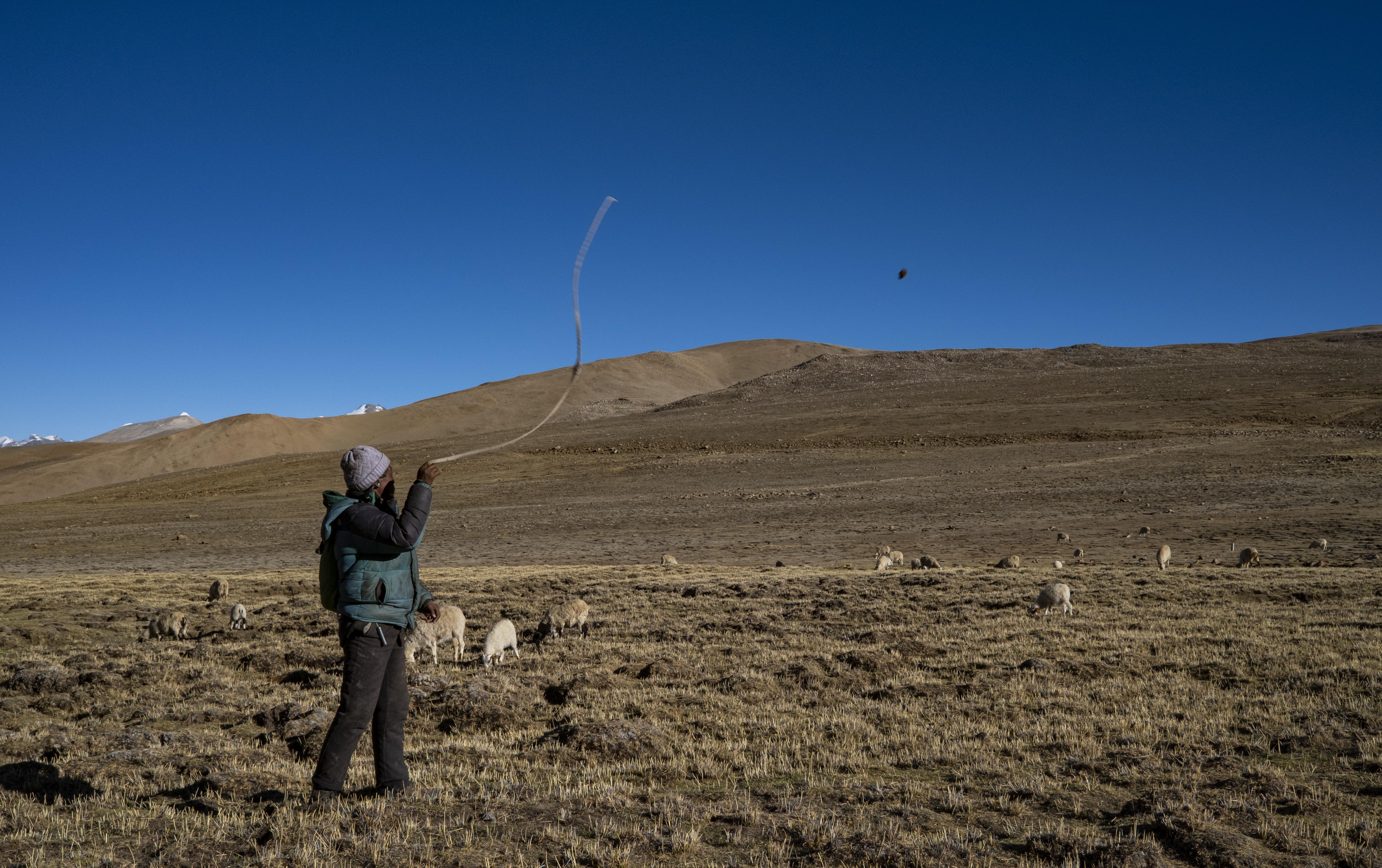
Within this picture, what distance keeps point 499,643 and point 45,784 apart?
19.2 feet

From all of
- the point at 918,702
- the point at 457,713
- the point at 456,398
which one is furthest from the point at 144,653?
the point at 456,398

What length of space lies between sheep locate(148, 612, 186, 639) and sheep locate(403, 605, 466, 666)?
513cm

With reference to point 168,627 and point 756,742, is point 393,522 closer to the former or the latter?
point 756,742

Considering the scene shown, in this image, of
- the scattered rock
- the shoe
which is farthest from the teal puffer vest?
the scattered rock

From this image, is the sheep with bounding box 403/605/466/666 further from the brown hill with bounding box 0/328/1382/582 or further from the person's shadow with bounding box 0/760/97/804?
the brown hill with bounding box 0/328/1382/582

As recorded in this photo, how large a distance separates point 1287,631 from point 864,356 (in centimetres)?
9774

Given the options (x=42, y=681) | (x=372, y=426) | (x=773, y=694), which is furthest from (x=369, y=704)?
(x=372, y=426)

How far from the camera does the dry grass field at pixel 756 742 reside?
505 centimetres

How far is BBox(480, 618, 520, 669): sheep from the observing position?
11.5 meters

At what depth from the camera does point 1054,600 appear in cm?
1509

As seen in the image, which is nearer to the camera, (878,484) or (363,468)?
(363,468)

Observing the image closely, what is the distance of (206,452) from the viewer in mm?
113125

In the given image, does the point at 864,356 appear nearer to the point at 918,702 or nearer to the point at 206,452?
the point at 206,452

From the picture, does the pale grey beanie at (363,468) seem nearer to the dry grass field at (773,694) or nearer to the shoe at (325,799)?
the shoe at (325,799)
